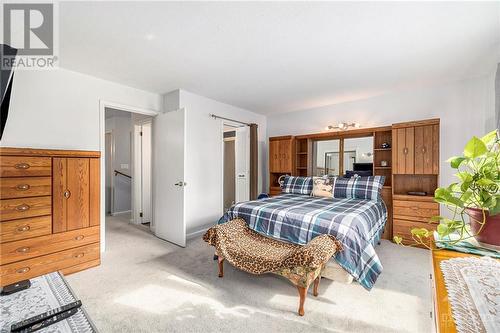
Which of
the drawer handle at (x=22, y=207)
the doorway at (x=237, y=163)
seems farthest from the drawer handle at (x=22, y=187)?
the doorway at (x=237, y=163)

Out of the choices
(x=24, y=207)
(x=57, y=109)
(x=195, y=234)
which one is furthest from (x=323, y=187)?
(x=57, y=109)

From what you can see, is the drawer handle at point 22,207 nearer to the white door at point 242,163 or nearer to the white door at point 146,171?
the white door at point 146,171

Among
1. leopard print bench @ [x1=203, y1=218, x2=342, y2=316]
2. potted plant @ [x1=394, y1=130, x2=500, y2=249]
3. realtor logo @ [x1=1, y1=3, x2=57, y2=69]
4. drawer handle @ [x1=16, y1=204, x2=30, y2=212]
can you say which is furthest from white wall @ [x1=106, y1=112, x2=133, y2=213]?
potted plant @ [x1=394, y1=130, x2=500, y2=249]

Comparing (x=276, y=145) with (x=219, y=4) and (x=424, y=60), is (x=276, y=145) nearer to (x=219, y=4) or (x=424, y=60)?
(x=424, y=60)

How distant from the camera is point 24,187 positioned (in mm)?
2096

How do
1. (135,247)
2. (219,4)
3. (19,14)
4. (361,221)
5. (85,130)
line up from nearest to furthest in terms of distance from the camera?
(219,4) → (19,14) → (361,221) → (85,130) → (135,247)

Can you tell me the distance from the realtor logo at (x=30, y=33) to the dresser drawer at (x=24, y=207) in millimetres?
1219

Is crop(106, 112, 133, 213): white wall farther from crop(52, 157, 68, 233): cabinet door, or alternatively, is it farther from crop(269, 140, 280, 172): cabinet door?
crop(269, 140, 280, 172): cabinet door

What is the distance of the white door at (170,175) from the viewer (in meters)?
3.21

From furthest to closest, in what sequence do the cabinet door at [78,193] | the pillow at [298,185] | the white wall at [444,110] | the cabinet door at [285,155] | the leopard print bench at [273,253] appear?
the cabinet door at [285,155] < the pillow at [298,185] < the white wall at [444,110] < the cabinet door at [78,193] < the leopard print bench at [273,253]

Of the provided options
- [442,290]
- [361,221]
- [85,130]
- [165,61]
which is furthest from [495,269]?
[85,130]

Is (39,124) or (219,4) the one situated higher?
(219,4)

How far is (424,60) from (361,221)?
2027 millimetres

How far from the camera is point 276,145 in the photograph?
15.8ft
